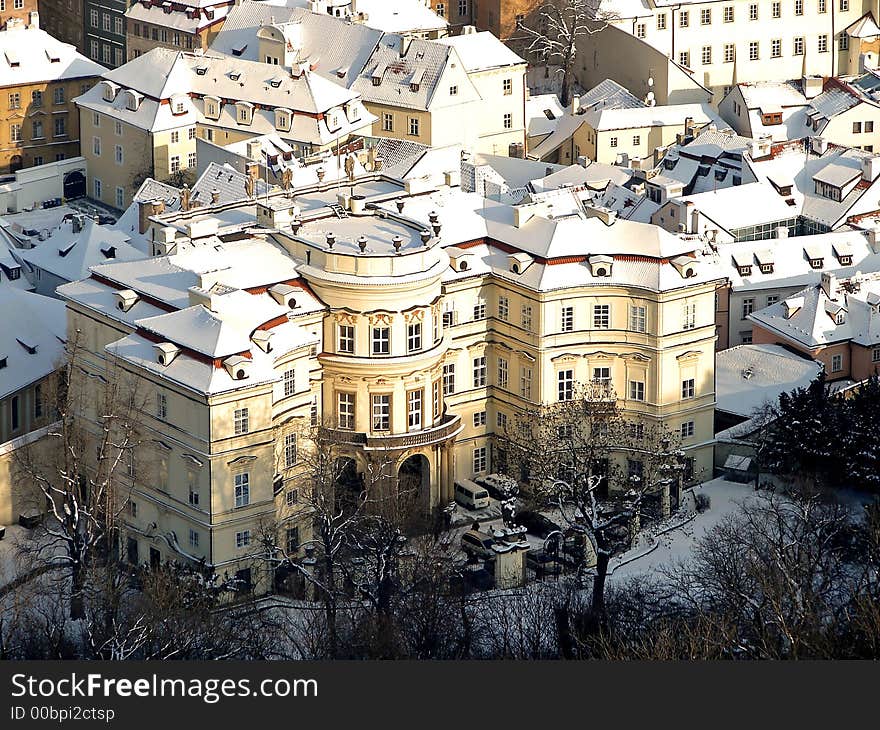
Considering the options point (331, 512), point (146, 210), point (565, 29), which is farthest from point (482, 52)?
point (331, 512)

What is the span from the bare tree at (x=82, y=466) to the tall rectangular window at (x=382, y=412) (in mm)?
10970

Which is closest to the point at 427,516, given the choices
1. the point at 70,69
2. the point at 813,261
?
the point at 813,261

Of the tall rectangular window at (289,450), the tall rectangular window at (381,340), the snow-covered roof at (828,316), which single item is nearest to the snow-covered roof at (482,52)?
the snow-covered roof at (828,316)

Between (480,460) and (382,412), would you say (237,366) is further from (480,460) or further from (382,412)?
(480,460)

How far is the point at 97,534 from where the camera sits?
11969 centimetres

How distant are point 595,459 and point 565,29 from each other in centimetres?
6006

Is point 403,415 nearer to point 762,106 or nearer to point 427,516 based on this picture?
point 427,516

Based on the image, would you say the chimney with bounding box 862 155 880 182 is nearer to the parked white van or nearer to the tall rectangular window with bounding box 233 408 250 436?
the parked white van

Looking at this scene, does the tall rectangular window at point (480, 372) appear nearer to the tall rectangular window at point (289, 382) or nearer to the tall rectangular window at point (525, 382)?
the tall rectangular window at point (525, 382)

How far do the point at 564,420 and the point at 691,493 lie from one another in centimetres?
675

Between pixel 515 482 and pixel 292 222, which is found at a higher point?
pixel 292 222

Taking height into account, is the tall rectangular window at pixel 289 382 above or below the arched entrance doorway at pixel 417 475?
above

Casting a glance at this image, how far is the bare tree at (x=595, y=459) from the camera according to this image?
12275 cm

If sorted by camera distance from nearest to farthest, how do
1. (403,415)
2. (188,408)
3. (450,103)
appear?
(188,408)
(403,415)
(450,103)
